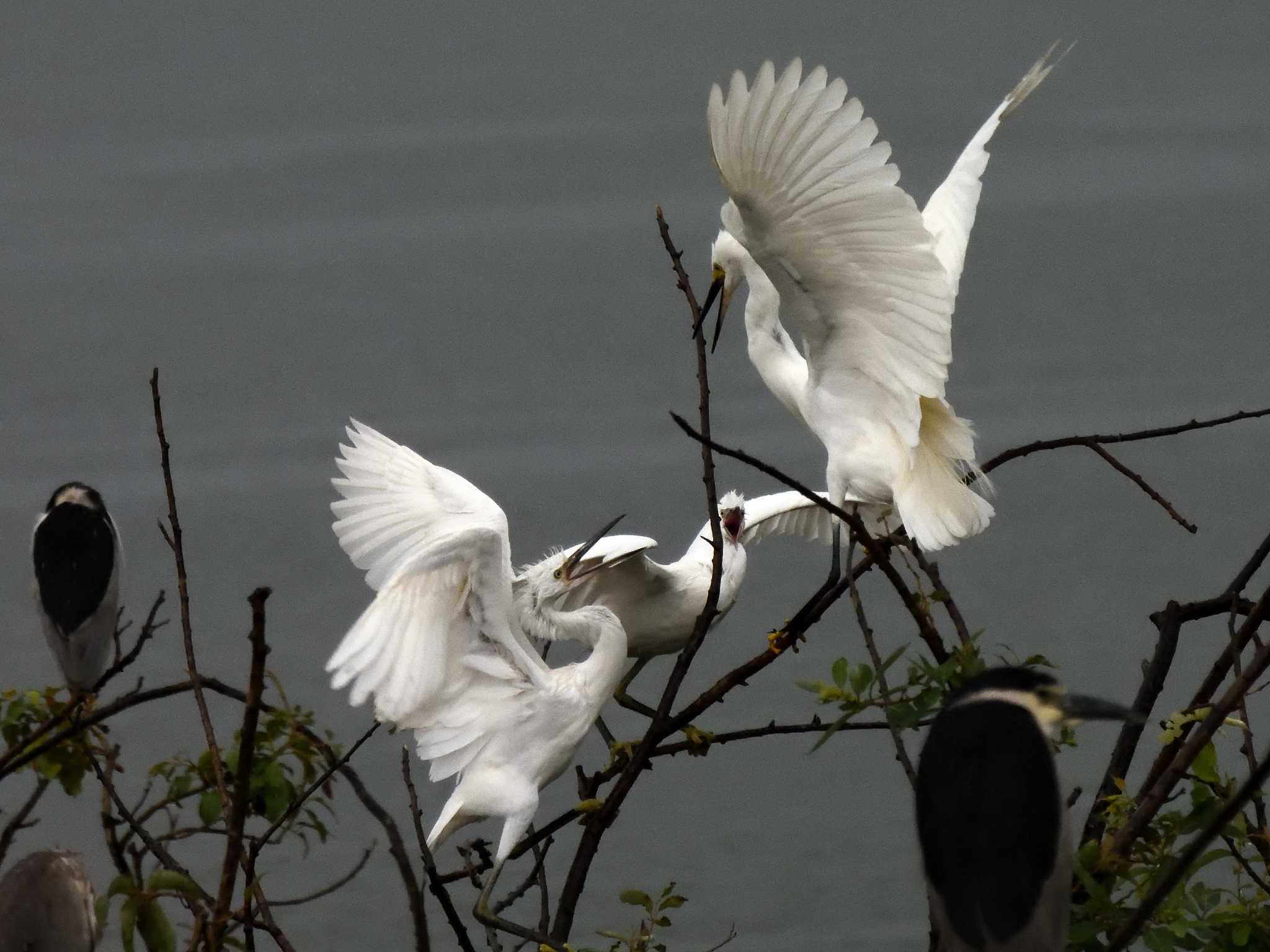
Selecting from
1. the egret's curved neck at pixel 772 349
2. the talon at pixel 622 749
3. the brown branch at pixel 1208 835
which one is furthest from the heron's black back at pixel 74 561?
the brown branch at pixel 1208 835

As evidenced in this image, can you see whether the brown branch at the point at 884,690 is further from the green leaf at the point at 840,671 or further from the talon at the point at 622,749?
the talon at the point at 622,749

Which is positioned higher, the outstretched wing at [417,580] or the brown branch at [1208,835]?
the outstretched wing at [417,580]

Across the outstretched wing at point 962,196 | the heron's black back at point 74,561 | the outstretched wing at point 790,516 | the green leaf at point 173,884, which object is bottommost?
the green leaf at point 173,884

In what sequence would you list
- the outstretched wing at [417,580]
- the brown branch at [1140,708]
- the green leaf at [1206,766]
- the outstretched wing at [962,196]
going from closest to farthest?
the green leaf at [1206,766] → the brown branch at [1140,708] → the outstretched wing at [417,580] → the outstretched wing at [962,196]

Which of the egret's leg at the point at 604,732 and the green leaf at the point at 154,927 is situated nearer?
the green leaf at the point at 154,927

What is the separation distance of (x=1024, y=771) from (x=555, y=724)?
38.7 inches

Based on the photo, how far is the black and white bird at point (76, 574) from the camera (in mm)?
2881

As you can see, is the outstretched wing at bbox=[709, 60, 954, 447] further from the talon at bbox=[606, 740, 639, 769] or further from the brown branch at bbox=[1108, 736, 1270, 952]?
the brown branch at bbox=[1108, 736, 1270, 952]

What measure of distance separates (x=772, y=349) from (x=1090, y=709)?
1.48 m

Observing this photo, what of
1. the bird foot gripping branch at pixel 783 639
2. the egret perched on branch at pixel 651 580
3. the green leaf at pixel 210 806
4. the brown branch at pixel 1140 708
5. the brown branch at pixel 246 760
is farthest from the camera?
the egret perched on branch at pixel 651 580

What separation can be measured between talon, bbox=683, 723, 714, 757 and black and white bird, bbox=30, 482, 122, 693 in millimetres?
1126

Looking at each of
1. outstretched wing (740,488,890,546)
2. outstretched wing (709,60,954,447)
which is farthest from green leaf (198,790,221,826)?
outstretched wing (740,488,890,546)

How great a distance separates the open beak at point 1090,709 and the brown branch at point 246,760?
2.41 ft

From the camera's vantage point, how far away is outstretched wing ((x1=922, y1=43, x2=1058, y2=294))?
275 centimetres
